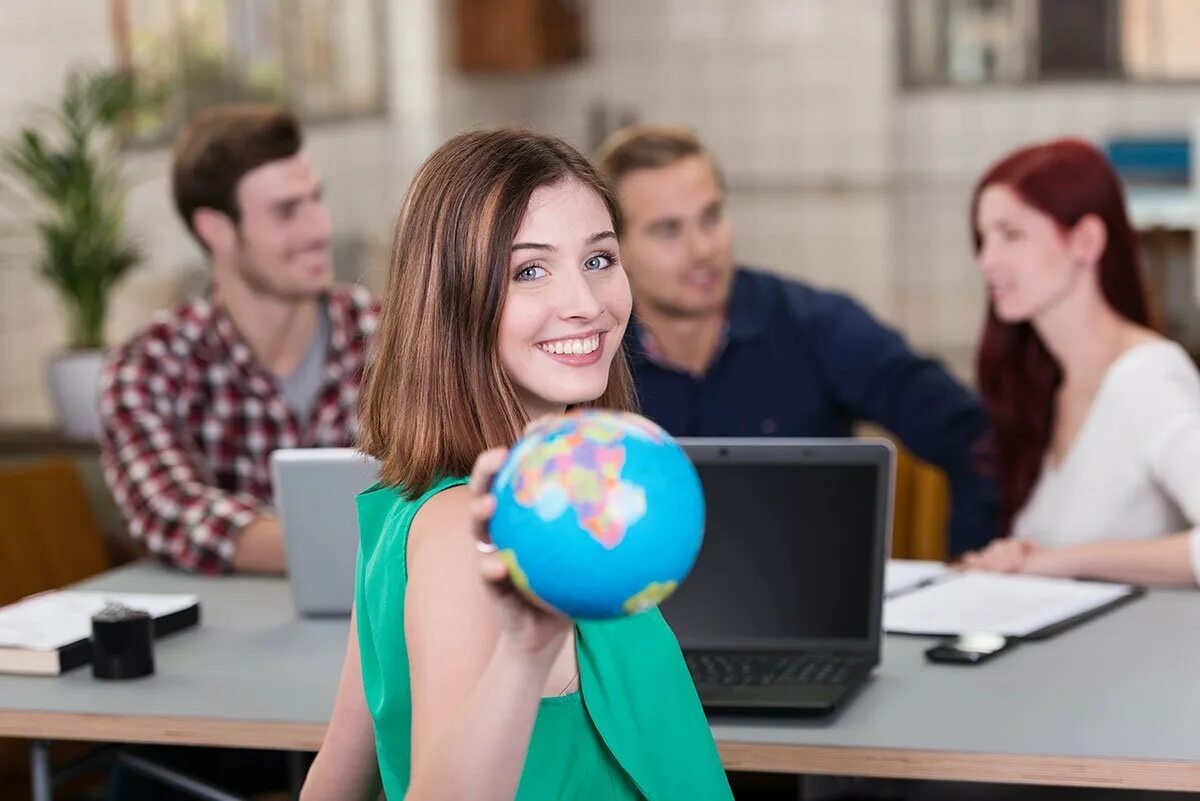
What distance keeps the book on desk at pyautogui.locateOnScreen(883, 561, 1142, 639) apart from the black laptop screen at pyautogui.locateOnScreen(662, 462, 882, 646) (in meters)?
0.17

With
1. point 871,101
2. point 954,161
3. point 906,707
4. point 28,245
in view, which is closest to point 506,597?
point 906,707

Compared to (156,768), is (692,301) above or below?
above

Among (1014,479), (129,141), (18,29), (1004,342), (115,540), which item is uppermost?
(18,29)

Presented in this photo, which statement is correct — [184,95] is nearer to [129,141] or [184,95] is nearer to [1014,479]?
[129,141]

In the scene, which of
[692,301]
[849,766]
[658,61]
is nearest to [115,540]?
[692,301]

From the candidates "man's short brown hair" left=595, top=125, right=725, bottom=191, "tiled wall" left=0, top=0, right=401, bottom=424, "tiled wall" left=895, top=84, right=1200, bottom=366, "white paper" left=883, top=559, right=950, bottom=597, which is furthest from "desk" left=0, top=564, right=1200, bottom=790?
"tiled wall" left=895, top=84, right=1200, bottom=366

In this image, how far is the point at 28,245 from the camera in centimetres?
398

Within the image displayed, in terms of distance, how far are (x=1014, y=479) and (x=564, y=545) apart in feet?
5.88

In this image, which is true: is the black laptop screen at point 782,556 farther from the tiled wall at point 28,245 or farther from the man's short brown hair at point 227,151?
the tiled wall at point 28,245

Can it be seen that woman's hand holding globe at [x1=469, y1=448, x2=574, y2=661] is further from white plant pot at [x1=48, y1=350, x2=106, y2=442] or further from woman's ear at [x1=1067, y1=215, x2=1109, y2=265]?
white plant pot at [x1=48, y1=350, x2=106, y2=442]

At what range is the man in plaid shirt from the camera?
2674mm

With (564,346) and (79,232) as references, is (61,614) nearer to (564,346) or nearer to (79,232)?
(564,346)

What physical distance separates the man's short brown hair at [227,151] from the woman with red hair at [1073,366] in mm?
1235

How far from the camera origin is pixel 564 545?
0.96 metres
